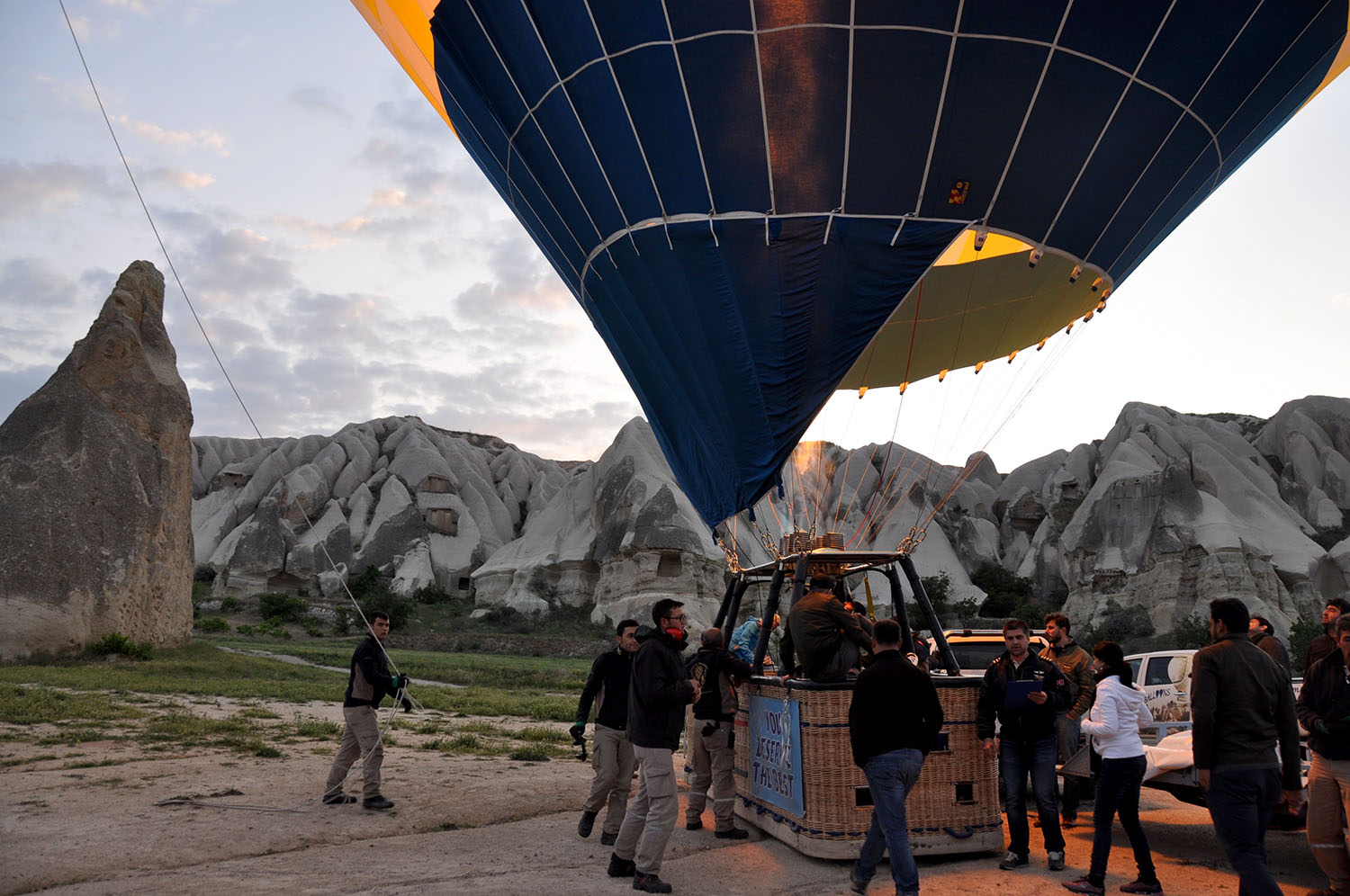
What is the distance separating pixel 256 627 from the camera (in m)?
40.4

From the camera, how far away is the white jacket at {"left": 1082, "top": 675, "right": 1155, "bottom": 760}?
4855 mm

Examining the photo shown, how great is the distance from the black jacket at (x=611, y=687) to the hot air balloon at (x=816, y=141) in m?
1.95

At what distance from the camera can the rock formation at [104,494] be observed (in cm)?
1978

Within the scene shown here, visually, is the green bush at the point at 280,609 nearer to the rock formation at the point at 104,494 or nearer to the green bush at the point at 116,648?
the rock formation at the point at 104,494

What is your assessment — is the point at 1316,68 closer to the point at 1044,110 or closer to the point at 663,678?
the point at 1044,110

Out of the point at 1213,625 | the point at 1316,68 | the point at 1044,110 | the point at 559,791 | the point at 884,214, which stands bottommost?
the point at 559,791

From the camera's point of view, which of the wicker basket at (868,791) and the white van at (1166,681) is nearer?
the wicker basket at (868,791)

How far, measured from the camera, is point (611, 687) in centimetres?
595

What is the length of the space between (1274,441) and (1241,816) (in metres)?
55.7

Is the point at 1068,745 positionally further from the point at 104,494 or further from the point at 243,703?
the point at 104,494

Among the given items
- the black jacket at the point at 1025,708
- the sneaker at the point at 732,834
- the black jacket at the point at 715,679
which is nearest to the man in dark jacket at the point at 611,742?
the black jacket at the point at 715,679

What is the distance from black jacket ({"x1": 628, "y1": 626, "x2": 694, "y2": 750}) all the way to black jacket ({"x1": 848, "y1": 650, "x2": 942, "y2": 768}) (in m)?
0.97

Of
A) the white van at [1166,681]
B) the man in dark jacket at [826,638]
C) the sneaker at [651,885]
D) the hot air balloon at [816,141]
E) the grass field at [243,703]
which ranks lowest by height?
the grass field at [243,703]

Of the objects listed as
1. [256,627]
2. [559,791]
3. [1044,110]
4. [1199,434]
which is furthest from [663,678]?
[1199,434]
